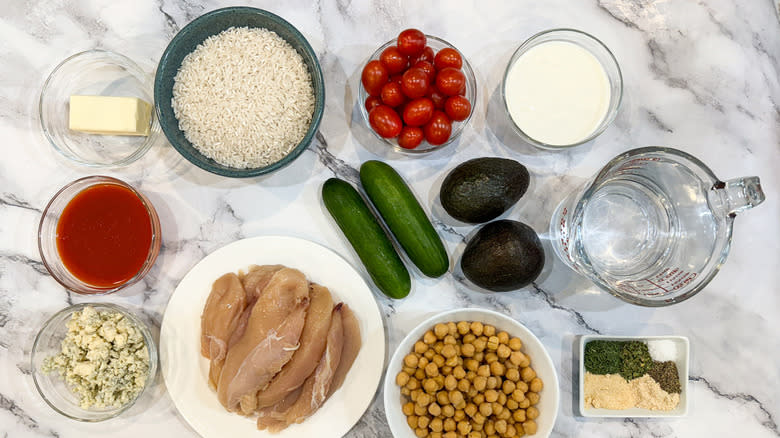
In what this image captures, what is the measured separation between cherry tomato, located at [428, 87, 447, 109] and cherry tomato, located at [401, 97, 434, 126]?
1.1 inches

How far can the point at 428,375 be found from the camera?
1.51 metres

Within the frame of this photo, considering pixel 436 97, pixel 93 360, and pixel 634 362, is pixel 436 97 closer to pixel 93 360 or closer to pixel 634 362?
pixel 634 362

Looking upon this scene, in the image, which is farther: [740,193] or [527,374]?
[527,374]

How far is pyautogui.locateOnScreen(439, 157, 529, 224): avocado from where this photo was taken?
1442 millimetres

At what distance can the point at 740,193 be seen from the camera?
50.9 inches

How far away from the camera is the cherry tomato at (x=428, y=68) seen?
57.7 inches

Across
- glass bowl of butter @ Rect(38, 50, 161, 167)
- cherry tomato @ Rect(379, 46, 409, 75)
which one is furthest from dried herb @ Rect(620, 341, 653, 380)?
glass bowl of butter @ Rect(38, 50, 161, 167)

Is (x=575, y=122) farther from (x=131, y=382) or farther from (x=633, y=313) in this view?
(x=131, y=382)

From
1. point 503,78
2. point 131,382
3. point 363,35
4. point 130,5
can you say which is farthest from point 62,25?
point 503,78

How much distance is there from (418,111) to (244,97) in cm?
45

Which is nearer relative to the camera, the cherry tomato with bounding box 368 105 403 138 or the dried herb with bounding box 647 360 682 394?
the cherry tomato with bounding box 368 105 403 138

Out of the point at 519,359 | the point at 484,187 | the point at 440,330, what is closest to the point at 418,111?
the point at 484,187

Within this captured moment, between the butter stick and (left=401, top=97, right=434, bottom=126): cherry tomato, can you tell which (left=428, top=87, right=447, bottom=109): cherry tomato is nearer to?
(left=401, top=97, right=434, bottom=126): cherry tomato

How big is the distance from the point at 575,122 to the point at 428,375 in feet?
2.63
